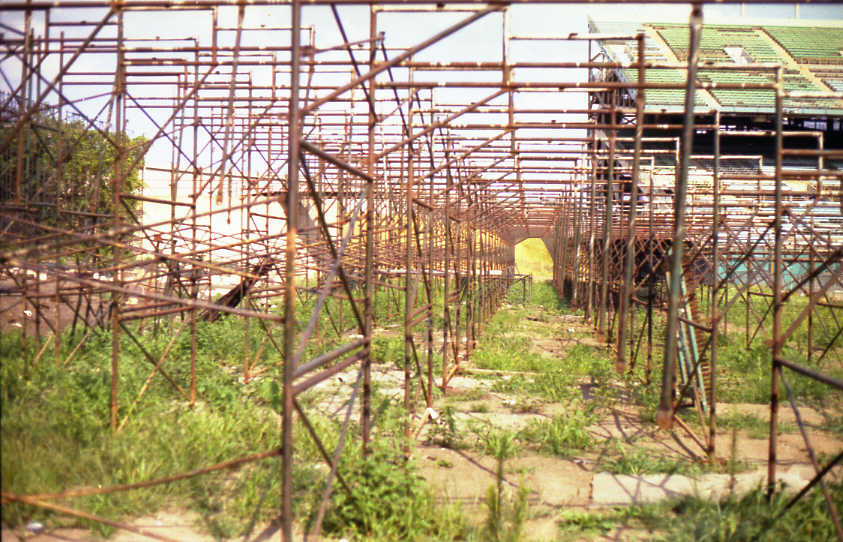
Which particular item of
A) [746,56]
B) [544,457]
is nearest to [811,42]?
[746,56]

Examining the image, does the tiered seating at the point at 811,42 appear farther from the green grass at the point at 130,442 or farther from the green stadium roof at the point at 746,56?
the green grass at the point at 130,442

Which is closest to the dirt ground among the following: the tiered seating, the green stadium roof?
the green stadium roof

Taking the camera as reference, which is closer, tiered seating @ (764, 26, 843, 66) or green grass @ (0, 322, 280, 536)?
green grass @ (0, 322, 280, 536)

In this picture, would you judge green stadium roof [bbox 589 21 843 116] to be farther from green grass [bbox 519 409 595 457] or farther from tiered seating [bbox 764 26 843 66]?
green grass [bbox 519 409 595 457]

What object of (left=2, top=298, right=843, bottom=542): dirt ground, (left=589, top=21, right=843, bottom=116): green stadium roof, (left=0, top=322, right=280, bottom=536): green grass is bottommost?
(left=2, top=298, right=843, bottom=542): dirt ground

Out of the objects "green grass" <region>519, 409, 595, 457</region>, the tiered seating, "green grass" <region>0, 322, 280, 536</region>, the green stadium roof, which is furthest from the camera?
the tiered seating

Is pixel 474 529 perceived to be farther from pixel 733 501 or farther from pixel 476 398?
pixel 476 398

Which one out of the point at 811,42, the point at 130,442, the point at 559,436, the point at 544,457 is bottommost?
the point at 544,457

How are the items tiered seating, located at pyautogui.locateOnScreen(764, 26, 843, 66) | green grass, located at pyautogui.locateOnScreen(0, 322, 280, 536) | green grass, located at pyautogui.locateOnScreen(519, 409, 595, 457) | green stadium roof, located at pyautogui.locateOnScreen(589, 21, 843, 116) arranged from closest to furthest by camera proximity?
green grass, located at pyautogui.locateOnScreen(0, 322, 280, 536), green grass, located at pyautogui.locateOnScreen(519, 409, 595, 457), green stadium roof, located at pyautogui.locateOnScreen(589, 21, 843, 116), tiered seating, located at pyautogui.locateOnScreen(764, 26, 843, 66)

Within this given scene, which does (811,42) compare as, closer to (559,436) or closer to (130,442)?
(559,436)

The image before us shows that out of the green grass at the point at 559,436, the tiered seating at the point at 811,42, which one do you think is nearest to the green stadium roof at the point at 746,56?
the tiered seating at the point at 811,42

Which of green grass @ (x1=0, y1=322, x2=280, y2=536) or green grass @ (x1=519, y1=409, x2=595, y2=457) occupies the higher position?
green grass @ (x1=0, y1=322, x2=280, y2=536)

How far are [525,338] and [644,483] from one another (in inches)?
363

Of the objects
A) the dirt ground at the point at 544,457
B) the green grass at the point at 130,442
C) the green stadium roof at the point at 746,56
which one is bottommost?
the dirt ground at the point at 544,457
